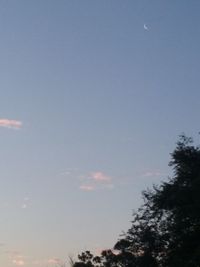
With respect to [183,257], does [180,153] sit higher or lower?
higher

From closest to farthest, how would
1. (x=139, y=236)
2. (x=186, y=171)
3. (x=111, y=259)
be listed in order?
1. (x=186, y=171)
2. (x=139, y=236)
3. (x=111, y=259)

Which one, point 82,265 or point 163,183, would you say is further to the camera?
Answer: point 82,265

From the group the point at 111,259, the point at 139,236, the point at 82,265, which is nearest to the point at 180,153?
the point at 139,236

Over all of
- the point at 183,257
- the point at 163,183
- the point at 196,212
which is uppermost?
the point at 163,183

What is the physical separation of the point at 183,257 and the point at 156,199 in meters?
8.65

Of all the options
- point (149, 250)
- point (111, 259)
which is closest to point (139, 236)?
point (149, 250)

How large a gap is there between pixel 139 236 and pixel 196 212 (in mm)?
10099

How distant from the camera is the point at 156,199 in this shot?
55031mm

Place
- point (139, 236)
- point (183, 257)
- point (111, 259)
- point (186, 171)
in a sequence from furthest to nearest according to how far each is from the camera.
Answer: point (111, 259) < point (139, 236) < point (186, 171) < point (183, 257)

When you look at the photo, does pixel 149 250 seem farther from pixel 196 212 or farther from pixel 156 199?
pixel 196 212

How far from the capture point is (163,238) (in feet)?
174

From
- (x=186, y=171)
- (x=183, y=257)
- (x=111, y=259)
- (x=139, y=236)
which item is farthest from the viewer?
(x=111, y=259)

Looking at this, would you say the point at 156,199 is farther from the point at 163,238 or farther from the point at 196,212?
the point at 196,212

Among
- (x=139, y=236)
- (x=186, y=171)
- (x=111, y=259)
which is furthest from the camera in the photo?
(x=111, y=259)
